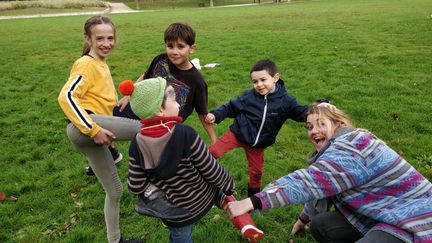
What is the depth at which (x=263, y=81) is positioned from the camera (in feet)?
11.5

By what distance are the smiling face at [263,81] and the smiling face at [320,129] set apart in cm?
81

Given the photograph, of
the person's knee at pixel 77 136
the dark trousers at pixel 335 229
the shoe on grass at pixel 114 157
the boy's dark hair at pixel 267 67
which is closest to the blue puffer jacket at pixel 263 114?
the boy's dark hair at pixel 267 67

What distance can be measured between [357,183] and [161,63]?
85.1 inches

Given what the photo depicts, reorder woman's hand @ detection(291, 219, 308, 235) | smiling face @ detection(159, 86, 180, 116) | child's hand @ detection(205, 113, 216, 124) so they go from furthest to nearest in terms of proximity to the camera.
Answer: child's hand @ detection(205, 113, 216, 124) → woman's hand @ detection(291, 219, 308, 235) → smiling face @ detection(159, 86, 180, 116)

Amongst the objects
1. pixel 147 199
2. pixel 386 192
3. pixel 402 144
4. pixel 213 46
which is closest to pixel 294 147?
pixel 402 144

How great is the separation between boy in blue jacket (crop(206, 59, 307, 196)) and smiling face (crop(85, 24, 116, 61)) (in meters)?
1.25

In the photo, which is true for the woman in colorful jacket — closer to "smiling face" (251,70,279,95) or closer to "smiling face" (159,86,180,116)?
"smiling face" (159,86,180,116)

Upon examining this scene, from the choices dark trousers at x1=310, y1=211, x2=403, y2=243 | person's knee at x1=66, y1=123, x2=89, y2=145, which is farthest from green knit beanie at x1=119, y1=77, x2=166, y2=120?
dark trousers at x1=310, y1=211, x2=403, y2=243

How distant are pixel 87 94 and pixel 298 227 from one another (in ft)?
7.85

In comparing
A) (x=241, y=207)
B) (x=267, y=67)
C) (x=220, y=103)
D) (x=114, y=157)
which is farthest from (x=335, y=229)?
(x=220, y=103)

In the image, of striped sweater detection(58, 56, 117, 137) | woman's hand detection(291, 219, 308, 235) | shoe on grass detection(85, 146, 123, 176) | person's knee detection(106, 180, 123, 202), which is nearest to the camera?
striped sweater detection(58, 56, 117, 137)

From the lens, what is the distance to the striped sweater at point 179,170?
7.19 ft

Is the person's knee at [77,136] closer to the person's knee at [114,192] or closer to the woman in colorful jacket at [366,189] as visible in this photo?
the person's knee at [114,192]

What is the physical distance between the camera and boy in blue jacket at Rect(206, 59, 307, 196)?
355 cm
